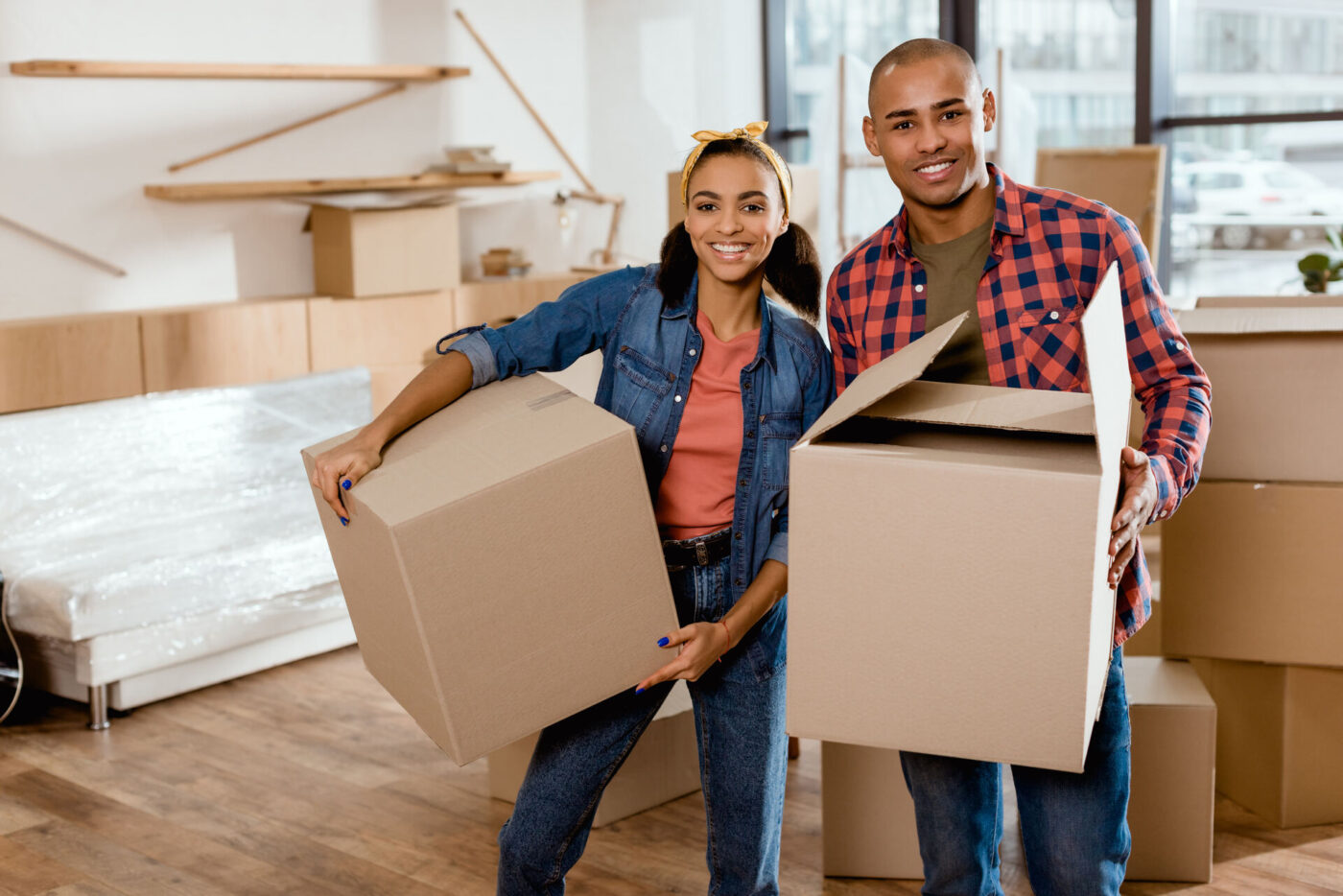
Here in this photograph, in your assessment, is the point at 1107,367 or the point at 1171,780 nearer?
the point at 1107,367

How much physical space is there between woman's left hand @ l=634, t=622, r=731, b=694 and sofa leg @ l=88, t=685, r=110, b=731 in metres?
2.02

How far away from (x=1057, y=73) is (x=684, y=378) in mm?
3443

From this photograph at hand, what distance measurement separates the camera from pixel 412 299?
4.13 meters

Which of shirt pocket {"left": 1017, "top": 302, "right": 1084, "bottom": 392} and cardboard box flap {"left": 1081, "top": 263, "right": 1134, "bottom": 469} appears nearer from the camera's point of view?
cardboard box flap {"left": 1081, "top": 263, "right": 1134, "bottom": 469}

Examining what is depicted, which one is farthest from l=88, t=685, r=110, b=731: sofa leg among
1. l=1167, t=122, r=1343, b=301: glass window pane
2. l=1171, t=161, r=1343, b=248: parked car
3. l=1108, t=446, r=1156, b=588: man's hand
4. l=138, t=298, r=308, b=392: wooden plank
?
l=1171, t=161, r=1343, b=248: parked car

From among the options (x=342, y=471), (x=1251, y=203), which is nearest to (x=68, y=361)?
(x=342, y=471)

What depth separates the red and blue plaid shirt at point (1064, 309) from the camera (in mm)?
1450

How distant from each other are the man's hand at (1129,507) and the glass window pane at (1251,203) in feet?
10.1

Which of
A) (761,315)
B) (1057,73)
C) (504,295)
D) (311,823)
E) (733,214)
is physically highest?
(1057,73)

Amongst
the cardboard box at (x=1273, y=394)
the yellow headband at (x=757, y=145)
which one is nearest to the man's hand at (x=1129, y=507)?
the yellow headband at (x=757, y=145)

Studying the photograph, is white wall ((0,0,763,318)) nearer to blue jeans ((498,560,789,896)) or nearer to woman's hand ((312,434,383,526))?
woman's hand ((312,434,383,526))

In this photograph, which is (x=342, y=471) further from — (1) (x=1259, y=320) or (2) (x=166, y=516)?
(2) (x=166, y=516)

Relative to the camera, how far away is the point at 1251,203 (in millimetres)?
4301

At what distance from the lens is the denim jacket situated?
154 centimetres
